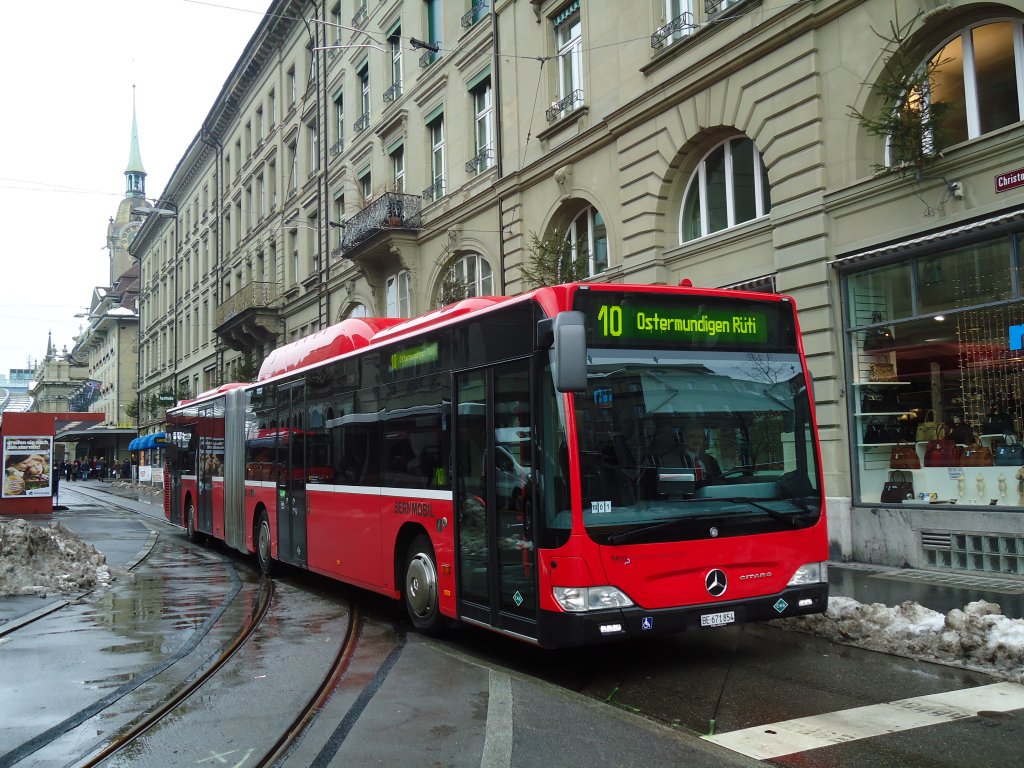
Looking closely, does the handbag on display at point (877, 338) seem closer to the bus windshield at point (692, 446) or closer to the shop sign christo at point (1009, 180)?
the shop sign christo at point (1009, 180)

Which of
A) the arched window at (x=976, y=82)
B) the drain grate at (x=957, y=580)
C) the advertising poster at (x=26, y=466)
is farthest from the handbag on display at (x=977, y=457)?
the advertising poster at (x=26, y=466)

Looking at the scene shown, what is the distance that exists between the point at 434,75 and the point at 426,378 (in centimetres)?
1819

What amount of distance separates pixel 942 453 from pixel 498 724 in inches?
335

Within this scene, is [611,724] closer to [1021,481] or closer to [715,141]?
[1021,481]

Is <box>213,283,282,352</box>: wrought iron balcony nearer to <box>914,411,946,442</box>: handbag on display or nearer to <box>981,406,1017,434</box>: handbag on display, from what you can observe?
<box>914,411,946,442</box>: handbag on display

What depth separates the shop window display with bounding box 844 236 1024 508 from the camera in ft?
35.6

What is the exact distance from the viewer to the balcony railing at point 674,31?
15578 mm

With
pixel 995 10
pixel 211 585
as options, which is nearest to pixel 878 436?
pixel 995 10

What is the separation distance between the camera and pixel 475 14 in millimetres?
22453

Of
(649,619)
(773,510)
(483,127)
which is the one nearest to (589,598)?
(649,619)

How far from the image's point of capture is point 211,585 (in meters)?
12.3

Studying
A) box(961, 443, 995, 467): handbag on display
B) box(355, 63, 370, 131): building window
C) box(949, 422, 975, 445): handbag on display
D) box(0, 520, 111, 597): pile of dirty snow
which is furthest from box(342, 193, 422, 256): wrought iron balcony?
box(961, 443, 995, 467): handbag on display

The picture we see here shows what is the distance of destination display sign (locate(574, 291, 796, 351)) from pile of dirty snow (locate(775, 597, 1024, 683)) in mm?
2506

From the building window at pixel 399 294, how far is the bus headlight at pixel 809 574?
20259mm
